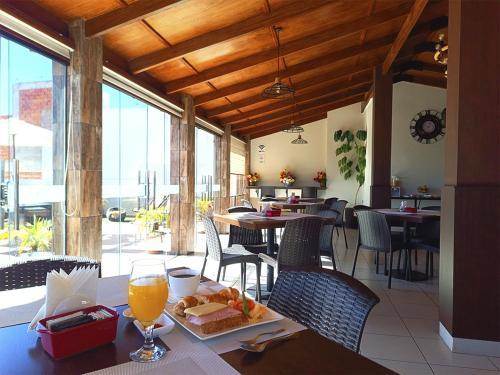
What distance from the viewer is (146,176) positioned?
4988 mm

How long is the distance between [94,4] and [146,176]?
97.0 inches

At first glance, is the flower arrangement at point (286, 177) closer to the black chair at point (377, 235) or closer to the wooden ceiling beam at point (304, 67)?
→ the wooden ceiling beam at point (304, 67)

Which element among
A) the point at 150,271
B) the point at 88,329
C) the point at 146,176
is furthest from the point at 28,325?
the point at 146,176

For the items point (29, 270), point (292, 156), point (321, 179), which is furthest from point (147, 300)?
point (292, 156)

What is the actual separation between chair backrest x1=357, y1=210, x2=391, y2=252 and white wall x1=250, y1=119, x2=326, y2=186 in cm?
652

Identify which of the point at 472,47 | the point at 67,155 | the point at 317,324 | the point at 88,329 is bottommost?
the point at 317,324

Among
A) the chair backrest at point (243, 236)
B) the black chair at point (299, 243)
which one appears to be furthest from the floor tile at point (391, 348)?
the chair backrest at point (243, 236)

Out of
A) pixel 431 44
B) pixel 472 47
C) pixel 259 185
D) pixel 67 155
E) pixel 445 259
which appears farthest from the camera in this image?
pixel 259 185

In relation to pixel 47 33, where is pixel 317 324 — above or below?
below

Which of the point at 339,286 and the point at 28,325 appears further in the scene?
the point at 339,286

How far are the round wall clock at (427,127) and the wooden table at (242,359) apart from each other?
8637 millimetres

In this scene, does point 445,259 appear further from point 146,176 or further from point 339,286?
point 146,176

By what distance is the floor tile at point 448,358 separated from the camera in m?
2.25

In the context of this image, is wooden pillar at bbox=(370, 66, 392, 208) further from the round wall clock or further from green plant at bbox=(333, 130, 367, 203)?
green plant at bbox=(333, 130, 367, 203)
